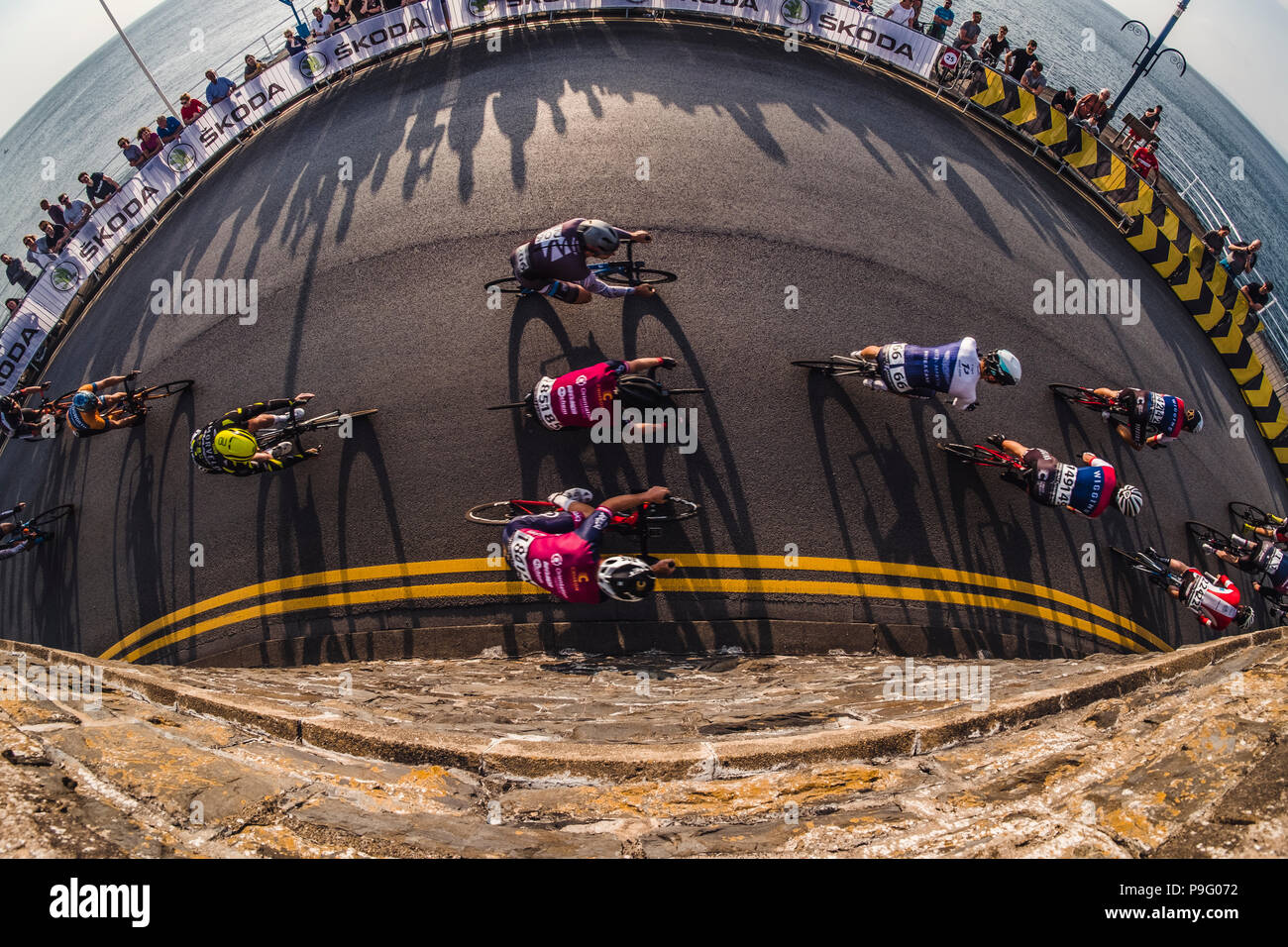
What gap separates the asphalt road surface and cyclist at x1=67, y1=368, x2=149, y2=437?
1.51 ft

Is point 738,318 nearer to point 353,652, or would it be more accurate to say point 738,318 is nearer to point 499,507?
point 499,507

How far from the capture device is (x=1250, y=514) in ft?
47.3

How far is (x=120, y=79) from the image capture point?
31422 millimetres

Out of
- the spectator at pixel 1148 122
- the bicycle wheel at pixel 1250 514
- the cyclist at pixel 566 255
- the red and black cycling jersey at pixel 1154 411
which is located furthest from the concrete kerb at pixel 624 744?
the spectator at pixel 1148 122

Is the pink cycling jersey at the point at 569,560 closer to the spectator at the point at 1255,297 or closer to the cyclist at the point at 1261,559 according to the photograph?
the cyclist at the point at 1261,559

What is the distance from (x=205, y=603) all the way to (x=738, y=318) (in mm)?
10343

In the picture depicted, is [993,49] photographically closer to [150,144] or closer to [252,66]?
[252,66]

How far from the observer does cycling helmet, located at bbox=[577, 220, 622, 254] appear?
10.5m

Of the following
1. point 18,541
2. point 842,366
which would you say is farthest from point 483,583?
point 18,541

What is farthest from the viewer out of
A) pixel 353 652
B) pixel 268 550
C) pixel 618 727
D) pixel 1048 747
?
pixel 268 550

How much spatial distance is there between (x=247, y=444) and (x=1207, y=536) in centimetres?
1702

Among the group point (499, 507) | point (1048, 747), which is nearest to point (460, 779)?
point (1048, 747)

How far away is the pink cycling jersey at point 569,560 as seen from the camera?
8953mm

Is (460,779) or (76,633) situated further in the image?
(76,633)
